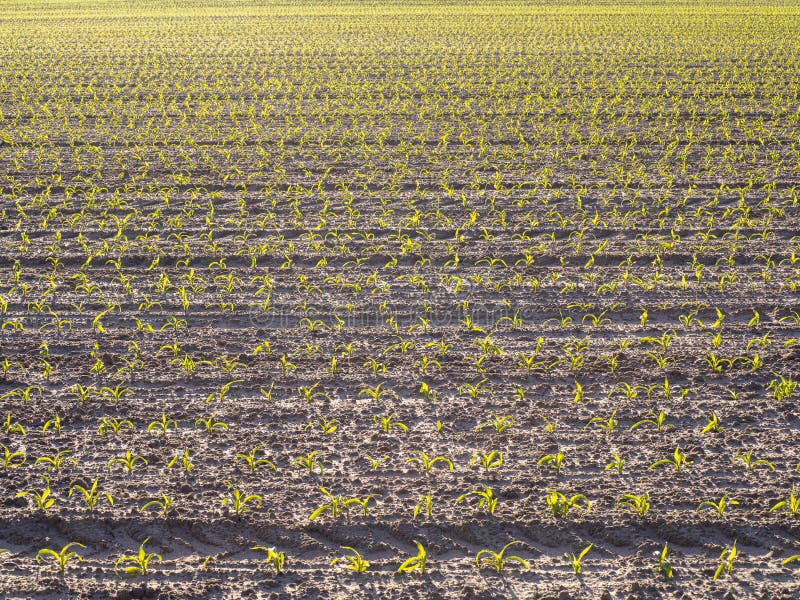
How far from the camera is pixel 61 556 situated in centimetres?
354

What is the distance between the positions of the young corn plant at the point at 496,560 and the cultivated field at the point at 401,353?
0.08ft

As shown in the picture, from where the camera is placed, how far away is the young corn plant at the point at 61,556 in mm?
3547

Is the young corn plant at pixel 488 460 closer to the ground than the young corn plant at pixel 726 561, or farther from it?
farther from it

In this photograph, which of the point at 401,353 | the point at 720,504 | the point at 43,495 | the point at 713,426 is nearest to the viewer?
the point at 720,504

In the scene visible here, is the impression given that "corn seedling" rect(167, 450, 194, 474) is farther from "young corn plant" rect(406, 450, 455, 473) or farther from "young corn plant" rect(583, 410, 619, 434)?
"young corn plant" rect(583, 410, 619, 434)

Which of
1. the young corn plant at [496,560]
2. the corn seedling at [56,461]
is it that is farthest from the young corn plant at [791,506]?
the corn seedling at [56,461]

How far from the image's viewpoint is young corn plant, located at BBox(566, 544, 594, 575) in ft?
11.5

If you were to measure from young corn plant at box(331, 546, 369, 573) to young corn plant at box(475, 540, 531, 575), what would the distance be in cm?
47

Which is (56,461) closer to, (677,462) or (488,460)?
(488,460)

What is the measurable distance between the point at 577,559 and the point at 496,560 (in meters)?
0.33

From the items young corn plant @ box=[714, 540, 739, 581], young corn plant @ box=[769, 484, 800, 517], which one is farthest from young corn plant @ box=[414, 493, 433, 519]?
young corn plant @ box=[769, 484, 800, 517]

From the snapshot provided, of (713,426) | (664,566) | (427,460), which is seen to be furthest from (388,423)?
(713,426)

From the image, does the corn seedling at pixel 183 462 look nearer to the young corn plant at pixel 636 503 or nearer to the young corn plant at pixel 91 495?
the young corn plant at pixel 91 495

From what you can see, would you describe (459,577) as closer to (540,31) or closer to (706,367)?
(706,367)
